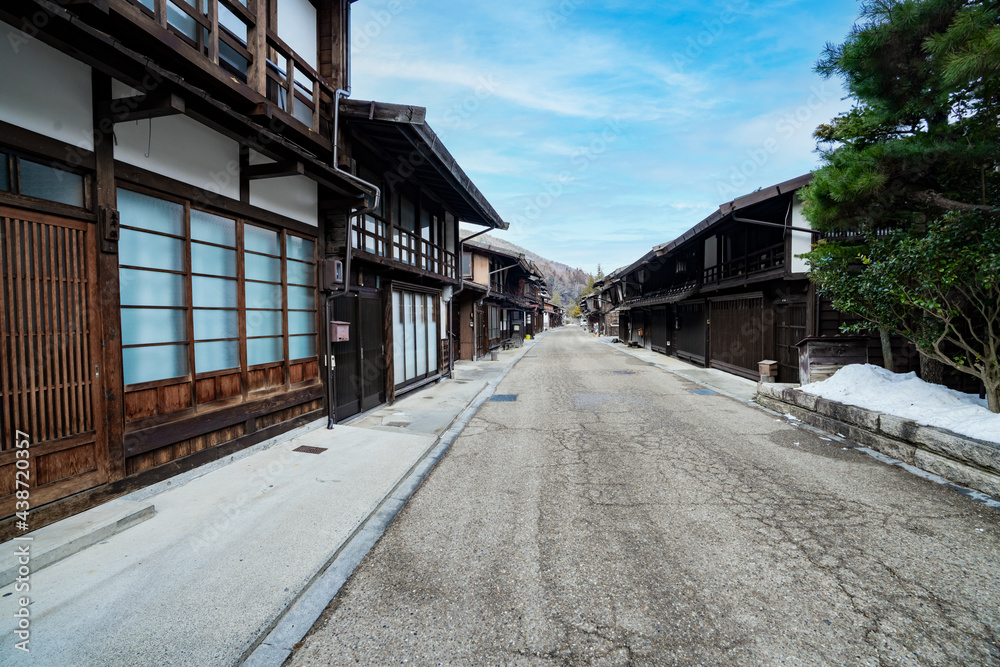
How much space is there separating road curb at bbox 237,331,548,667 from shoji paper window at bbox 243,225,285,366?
3.01 m

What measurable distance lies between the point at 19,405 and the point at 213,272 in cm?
252

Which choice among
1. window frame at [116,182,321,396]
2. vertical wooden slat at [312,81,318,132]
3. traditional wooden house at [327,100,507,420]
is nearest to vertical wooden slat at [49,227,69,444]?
window frame at [116,182,321,396]

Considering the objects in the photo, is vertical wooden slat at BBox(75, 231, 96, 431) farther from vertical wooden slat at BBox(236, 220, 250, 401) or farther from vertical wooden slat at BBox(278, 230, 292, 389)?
vertical wooden slat at BBox(278, 230, 292, 389)

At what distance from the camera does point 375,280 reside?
32.5 feet

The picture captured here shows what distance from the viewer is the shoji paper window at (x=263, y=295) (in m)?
6.28

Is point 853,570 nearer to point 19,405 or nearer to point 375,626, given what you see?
point 375,626

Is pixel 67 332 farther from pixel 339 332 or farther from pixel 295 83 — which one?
pixel 295 83

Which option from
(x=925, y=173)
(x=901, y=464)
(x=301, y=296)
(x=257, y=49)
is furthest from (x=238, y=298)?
(x=925, y=173)

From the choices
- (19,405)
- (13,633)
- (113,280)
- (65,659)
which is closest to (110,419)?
(19,405)

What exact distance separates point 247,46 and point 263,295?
3514 millimetres

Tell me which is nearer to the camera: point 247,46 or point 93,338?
point 93,338

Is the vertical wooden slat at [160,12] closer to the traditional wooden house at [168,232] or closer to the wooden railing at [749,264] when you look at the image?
the traditional wooden house at [168,232]

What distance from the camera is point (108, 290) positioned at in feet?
14.0

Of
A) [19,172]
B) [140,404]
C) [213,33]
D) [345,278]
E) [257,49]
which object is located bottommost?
[140,404]
